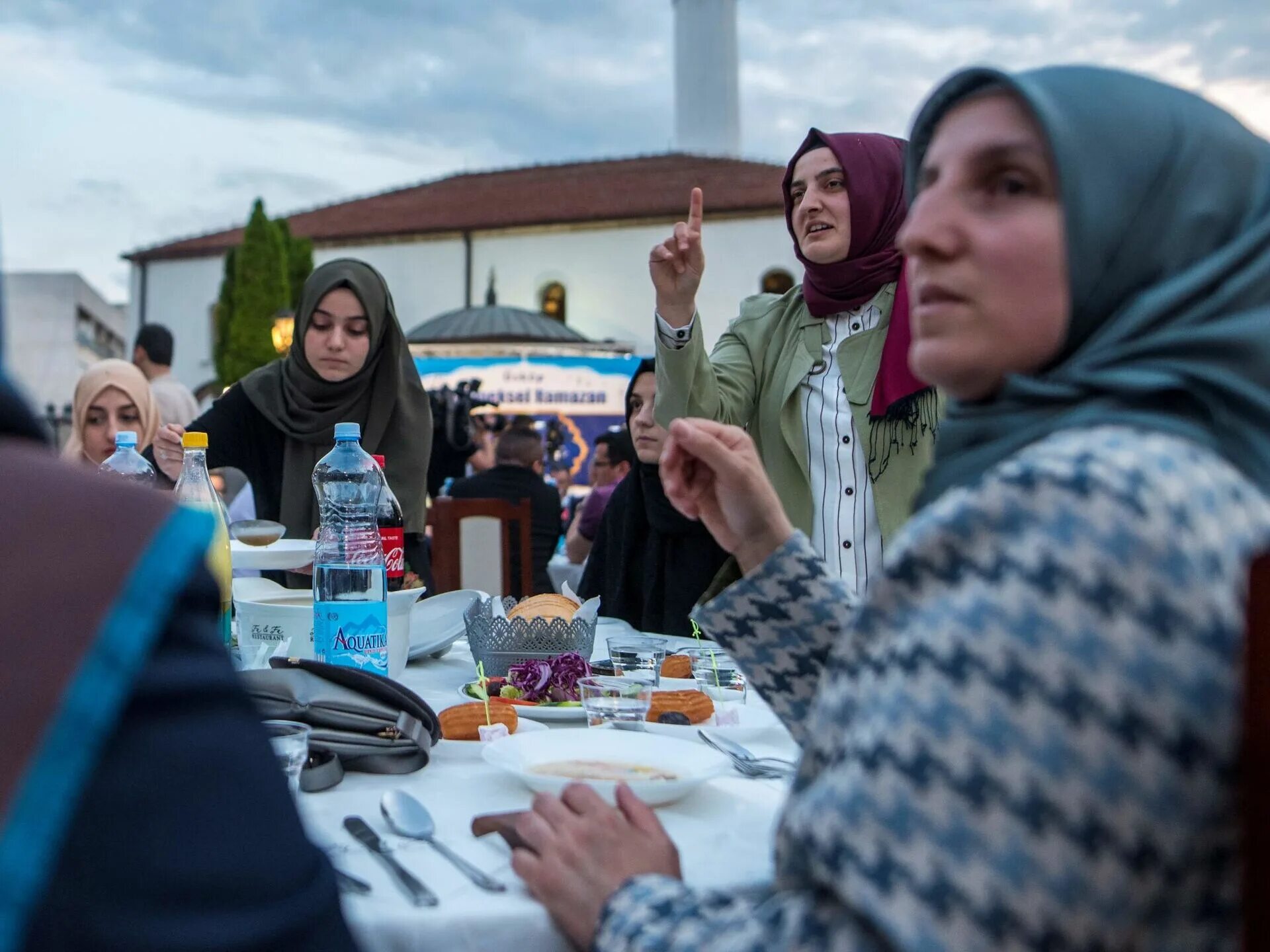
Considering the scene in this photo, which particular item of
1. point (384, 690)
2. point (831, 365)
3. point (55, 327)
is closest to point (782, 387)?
point (831, 365)

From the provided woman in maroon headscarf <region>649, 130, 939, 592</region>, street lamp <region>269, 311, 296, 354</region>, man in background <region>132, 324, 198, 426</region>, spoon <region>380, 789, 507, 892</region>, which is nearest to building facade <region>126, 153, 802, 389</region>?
street lamp <region>269, 311, 296, 354</region>

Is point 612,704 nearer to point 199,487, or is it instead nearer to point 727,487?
point 727,487

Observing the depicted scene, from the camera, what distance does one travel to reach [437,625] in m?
A: 2.26

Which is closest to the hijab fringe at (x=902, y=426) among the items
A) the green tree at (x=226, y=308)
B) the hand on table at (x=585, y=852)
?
the hand on table at (x=585, y=852)

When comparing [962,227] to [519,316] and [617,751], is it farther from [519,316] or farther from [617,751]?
[519,316]

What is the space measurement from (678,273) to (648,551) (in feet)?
4.39

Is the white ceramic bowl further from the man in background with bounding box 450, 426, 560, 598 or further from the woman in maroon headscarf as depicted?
the man in background with bounding box 450, 426, 560, 598

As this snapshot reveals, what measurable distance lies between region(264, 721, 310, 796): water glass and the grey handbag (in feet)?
0.09

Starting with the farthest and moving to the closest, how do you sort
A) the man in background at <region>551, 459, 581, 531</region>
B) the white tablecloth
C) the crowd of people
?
the man in background at <region>551, 459, 581, 531</region> → the white tablecloth → the crowd of people

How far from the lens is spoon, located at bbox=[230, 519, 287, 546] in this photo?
88.7 inches

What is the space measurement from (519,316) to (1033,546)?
1546cm

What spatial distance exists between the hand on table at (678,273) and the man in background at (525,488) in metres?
3.46

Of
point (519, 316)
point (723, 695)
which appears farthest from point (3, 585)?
point (519, 316)

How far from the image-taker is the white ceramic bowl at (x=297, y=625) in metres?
1.90
